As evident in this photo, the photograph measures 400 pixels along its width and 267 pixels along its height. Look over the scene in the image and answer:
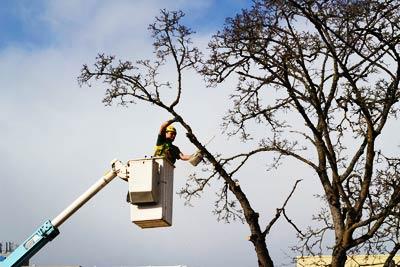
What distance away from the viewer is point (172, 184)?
30.0ft

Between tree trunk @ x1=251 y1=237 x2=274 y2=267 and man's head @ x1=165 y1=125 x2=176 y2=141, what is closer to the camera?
man's head @ x1=165 y1=125 x2=176 y2=141

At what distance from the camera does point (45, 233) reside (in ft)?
35.8

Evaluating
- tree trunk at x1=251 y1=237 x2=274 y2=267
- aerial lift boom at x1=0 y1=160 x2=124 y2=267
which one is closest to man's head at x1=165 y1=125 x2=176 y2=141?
aerial lift boom at x1=0 y1=160 x2=124 y2=267

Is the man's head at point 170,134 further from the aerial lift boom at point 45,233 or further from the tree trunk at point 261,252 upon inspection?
the tree trunk at point 261,252

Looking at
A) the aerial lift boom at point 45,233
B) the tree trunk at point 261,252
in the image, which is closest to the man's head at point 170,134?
the aerial lift boom at point 45,233

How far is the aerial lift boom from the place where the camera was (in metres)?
10.7

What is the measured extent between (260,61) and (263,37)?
42cm

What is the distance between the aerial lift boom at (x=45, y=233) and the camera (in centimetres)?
1066

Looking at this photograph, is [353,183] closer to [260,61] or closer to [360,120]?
[360,120]

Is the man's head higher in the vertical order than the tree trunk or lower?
higher

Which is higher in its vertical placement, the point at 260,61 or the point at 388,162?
the point at 260,61

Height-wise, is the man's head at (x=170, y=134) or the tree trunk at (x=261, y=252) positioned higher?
the man's head at (x=170, y=134)

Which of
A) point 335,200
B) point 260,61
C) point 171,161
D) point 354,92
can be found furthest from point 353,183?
point 171,161

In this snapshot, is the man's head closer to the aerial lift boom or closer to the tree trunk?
the aerial lift boom
